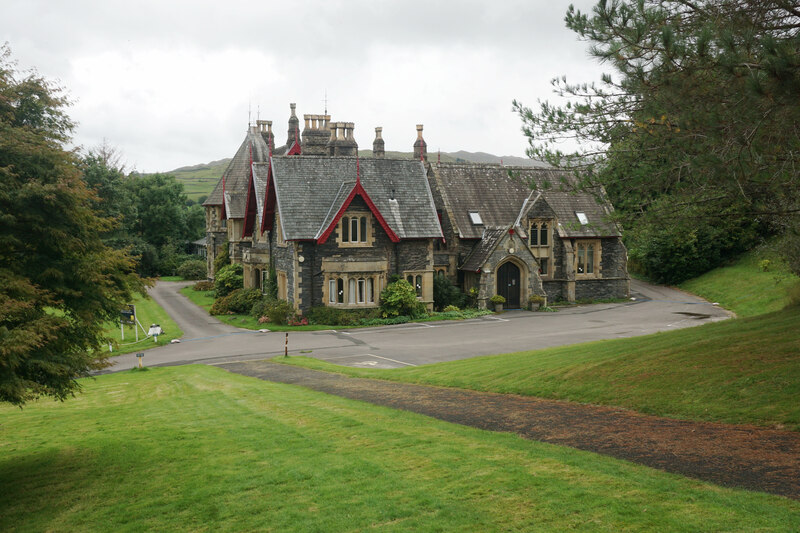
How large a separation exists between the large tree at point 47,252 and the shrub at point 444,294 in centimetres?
2749

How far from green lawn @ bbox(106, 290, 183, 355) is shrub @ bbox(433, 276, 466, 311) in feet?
45.9

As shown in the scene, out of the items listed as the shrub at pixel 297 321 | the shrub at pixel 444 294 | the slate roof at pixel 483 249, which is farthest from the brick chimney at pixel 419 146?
the shrub at pixel 297 321

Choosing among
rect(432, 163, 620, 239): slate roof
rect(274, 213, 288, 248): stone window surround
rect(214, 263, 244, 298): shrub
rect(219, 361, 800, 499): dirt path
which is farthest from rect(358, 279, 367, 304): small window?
rect(219, 361, 800, 499): dirt path

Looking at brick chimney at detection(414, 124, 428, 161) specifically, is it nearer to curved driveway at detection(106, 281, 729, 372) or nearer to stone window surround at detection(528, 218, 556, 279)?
stone window surround at detection(528, 218, 556, 279)

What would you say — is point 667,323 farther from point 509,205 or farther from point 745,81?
point 745,81

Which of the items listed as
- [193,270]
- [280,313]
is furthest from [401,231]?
[193,270]

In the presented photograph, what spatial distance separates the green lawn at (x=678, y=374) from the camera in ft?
38.4

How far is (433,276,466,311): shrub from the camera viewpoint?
125 feet

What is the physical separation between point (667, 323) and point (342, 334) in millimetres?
15821

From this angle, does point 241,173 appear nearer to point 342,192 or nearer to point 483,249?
point 342,192

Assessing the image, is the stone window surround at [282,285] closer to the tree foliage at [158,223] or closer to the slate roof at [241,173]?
Answer: the slate roof at [241,173]

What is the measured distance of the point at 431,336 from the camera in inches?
1211

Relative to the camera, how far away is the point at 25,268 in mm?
10117

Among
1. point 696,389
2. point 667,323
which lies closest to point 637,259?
point 667,323
